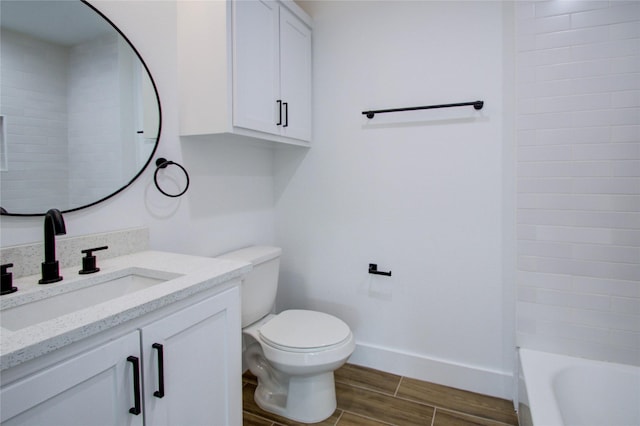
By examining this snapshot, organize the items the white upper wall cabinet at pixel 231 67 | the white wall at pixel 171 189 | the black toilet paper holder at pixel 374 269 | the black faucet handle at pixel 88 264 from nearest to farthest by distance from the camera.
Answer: the black faucet handle at pixel 88 264, the white wall at pixel 171 189, the white upper wall cabinet at pixel 231 67, the black toilet paper holder at pixel 374 269

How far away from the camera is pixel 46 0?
1180 millimetres

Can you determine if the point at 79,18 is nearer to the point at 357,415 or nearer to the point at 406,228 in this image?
the point at 406,228

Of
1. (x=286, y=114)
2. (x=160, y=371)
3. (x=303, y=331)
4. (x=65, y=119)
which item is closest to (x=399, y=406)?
(x=303, y=331)

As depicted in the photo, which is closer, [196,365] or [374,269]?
[196,365]

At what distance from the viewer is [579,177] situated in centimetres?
162

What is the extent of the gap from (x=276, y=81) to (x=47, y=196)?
1166mm

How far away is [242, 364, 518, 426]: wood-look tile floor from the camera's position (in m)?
1.73

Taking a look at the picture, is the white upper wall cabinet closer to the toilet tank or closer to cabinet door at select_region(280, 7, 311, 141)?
cabinet door at select_region(280, 7, 311, 141)

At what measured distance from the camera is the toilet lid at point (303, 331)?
165 cm

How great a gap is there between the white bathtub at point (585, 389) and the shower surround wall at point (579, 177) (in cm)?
9

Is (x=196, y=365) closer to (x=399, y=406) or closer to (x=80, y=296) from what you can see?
(x=80, y=296)

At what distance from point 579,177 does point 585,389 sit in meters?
0.94

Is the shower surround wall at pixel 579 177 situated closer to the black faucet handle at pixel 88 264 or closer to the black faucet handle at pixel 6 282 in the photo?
the black faucet handle at pixel 88 264

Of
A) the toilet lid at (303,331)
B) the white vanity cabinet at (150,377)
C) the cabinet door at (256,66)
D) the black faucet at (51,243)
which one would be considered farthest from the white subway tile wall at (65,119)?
the toilet lid at (303,331)
